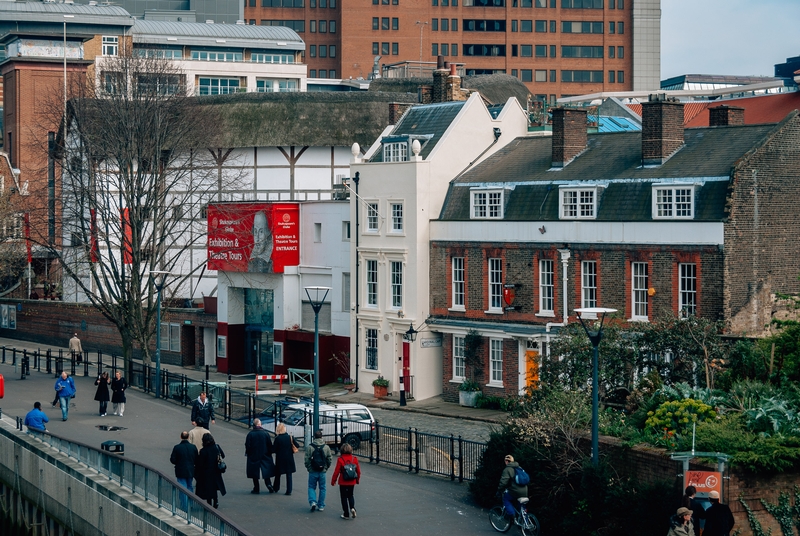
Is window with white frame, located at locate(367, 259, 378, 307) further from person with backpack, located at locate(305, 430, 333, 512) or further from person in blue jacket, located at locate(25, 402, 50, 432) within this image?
person with backpack, located at locate(305, 430, 333, 512)

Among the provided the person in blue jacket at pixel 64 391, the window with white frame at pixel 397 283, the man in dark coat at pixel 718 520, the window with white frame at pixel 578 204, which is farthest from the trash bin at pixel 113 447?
the window with white frame at pixel 397 283

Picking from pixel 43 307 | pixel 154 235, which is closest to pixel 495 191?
pixel 154 235

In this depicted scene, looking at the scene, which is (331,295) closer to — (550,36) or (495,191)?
(495,191)

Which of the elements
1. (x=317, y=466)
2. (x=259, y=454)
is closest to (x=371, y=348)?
(x=259, y=454)

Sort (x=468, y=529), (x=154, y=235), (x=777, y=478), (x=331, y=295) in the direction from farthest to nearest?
(x=331, y=295) < (x=154, y=235) < (x=468, y=529) < (x=777, y=478)

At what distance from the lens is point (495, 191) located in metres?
48.4

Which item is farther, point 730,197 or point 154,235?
point 154,235

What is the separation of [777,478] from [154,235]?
32249mm

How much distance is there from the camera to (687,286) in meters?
42.0

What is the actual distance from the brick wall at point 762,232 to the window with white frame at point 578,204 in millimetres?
5334

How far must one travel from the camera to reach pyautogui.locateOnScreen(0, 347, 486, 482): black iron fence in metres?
31.1

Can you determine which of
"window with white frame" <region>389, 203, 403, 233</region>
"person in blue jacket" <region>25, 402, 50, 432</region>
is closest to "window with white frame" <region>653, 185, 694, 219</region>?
"window with white frame" <region>389, 203, 403, 233</region>

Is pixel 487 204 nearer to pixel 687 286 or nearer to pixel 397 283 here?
pixel 397 283

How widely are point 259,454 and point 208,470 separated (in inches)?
87.4
